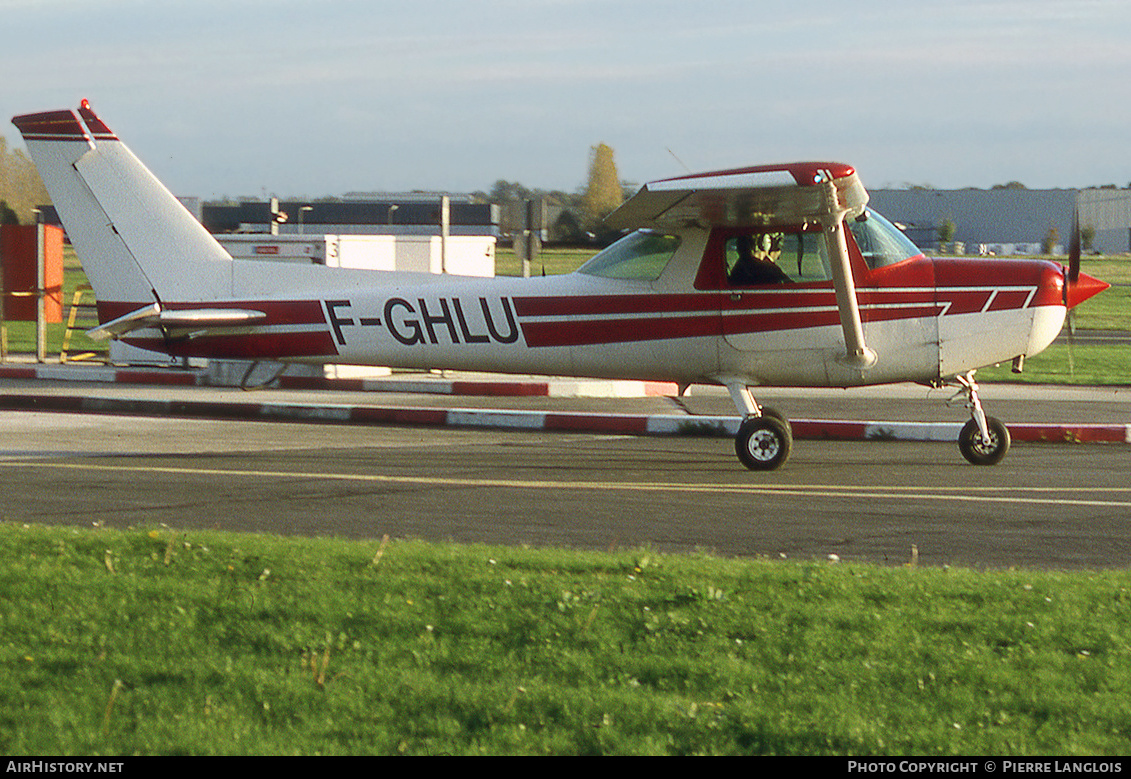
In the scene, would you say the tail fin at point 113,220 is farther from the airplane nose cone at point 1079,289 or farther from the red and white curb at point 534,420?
the airplane nose cone at point 1079,289

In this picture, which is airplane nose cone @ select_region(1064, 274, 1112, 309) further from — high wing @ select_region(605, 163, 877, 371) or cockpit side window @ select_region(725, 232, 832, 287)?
cockpit side window @ select_region(725, 232, 832, 287)

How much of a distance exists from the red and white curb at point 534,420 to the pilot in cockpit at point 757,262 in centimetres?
223

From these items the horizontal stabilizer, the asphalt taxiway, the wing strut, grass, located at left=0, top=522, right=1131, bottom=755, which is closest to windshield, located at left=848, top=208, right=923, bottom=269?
the wing strut

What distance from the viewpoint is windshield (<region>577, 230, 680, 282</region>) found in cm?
1019

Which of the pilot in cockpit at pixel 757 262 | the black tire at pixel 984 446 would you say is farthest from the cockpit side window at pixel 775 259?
the black tire at pixel 984 446

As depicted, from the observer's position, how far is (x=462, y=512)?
25.4ft

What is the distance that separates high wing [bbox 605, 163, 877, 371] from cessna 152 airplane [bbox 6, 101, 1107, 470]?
0.03m

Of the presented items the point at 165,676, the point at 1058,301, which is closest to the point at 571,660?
the point at 165,676

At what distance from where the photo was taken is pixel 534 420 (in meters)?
12.4

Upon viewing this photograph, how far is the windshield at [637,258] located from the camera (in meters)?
10.2

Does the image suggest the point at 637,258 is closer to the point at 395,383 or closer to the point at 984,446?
the point at 984,446

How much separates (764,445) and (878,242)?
1909 mm
